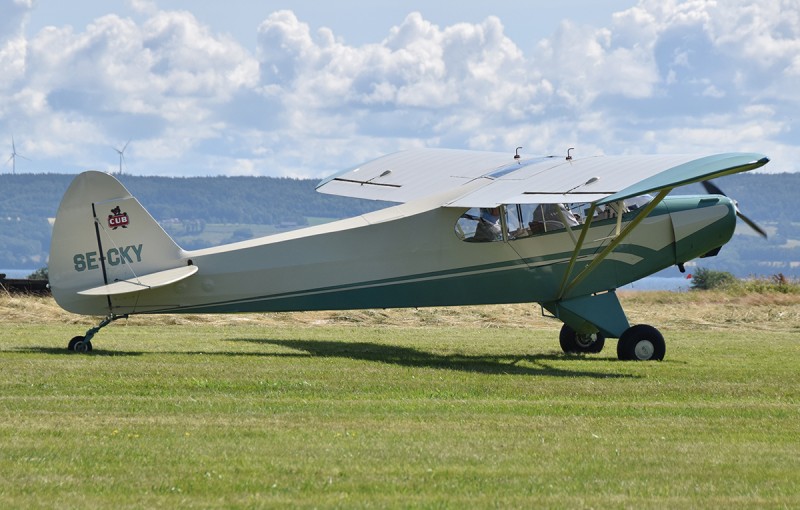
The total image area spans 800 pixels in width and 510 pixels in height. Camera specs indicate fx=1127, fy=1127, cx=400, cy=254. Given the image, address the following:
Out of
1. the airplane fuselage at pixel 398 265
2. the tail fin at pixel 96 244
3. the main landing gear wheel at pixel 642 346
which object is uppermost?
the tail fin at pixel 96 244

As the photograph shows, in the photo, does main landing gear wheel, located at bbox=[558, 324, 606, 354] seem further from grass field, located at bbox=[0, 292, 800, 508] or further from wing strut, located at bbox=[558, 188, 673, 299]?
wing strut, located at bbox=[558, 188, 673, 299]

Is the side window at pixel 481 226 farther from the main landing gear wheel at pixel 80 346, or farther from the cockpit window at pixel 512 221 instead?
the main landing gear wheel at pixel 80 346

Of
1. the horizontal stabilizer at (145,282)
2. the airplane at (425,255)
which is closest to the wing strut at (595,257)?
the airplane at (425,255)

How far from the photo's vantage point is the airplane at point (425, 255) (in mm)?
14289

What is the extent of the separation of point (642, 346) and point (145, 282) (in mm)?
6509

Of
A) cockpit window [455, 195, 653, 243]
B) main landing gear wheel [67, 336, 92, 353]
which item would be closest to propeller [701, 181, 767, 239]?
cockpit window [455, 195, 653, 243]

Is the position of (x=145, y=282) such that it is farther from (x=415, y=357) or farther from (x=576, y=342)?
(x=576, y=342)

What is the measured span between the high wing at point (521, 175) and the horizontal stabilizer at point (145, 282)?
354 centimetres

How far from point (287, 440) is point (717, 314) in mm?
17888

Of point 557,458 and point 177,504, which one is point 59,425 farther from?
point 557,458

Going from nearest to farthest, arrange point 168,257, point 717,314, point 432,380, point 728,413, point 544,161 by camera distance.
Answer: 1. point 728,413
2. point 432,380
3. point 168,257
4. point 544,161
5. point 717,314

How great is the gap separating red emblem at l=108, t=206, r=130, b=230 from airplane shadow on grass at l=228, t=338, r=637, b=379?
2.60 m

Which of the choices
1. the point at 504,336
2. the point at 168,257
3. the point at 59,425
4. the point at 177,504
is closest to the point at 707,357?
the point at 504,336

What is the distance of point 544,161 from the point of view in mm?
15891
